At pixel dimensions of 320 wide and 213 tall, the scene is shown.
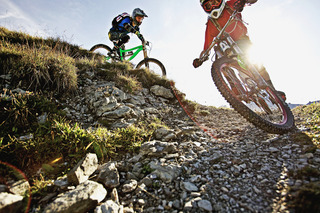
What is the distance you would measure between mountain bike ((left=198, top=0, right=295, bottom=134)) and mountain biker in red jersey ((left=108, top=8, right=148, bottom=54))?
19.1ft

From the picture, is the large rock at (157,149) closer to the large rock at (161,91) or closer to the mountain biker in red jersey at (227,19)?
the mountain biker in red jersey at (227,19)

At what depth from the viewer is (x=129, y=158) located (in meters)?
2.42

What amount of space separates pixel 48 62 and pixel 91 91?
136 cm

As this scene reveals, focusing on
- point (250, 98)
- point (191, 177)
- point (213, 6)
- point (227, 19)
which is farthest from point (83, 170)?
point (227, 19)

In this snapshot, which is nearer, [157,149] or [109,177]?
[109,177]

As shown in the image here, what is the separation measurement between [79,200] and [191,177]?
1.39 m

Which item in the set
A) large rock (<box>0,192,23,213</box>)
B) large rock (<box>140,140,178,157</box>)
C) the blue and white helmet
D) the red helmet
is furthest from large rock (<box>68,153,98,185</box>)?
the blue and white helmet

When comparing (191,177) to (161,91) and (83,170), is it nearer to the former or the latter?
(83,170)

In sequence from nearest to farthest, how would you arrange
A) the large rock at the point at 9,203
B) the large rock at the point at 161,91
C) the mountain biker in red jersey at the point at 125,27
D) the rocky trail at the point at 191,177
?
the large rock at the point at 9,203, the rocky trail at the point at 191,177, the large rock at the point at 161,91, the mountain biker in red jersey at the point at 125,27

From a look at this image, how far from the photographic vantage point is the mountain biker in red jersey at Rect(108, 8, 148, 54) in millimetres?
7836

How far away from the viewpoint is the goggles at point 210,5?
3.69 m

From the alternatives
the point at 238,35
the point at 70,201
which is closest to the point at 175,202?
the point at 70,201

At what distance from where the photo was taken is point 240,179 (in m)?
1.83

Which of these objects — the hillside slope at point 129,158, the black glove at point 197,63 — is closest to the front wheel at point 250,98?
the hillside slope at point 129,158
